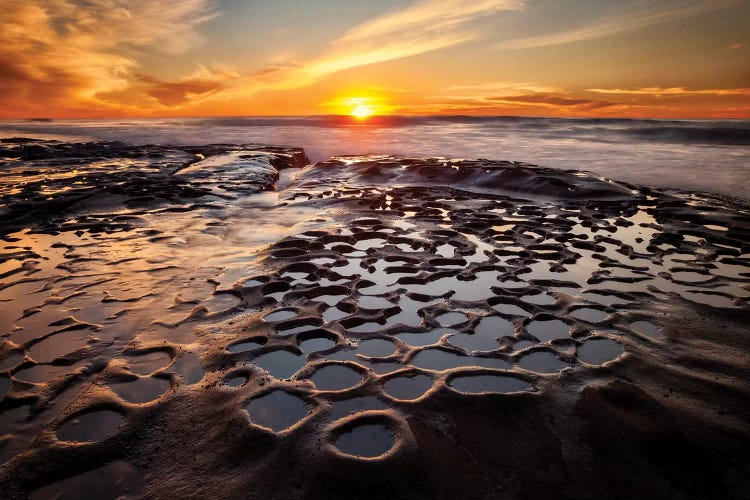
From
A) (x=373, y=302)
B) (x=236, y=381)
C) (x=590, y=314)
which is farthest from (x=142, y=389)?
(x=590, y=314)

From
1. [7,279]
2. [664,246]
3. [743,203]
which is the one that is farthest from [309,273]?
[743,203]

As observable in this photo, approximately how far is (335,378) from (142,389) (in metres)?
1.52

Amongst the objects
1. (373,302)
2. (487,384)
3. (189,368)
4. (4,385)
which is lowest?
(487,384)

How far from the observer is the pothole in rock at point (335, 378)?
3209 mm

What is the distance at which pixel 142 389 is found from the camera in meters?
3.19

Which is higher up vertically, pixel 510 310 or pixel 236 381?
pixel 236 381

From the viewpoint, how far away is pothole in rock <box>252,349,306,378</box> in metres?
3.41

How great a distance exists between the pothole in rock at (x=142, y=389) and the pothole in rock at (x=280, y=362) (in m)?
0.73

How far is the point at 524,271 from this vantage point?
5.65 meters

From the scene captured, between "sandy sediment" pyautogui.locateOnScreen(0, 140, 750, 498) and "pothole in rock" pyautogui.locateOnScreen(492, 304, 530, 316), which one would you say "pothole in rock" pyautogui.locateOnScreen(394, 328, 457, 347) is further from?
"pothole in rock" pyautogui.locateOnScreen(492, 304, 530, 316)

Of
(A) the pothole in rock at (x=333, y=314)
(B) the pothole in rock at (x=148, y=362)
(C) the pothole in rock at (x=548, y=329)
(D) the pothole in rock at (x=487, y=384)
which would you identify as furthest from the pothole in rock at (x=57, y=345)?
(C) the pothole in rock at (x=548, y=329)

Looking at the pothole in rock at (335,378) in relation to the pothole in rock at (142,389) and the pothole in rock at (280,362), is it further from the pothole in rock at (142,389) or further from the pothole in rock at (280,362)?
the pothole in rock at (142,389)

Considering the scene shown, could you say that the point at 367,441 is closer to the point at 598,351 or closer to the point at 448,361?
the point at 448,361

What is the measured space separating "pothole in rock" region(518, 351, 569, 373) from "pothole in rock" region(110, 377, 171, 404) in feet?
9.80
